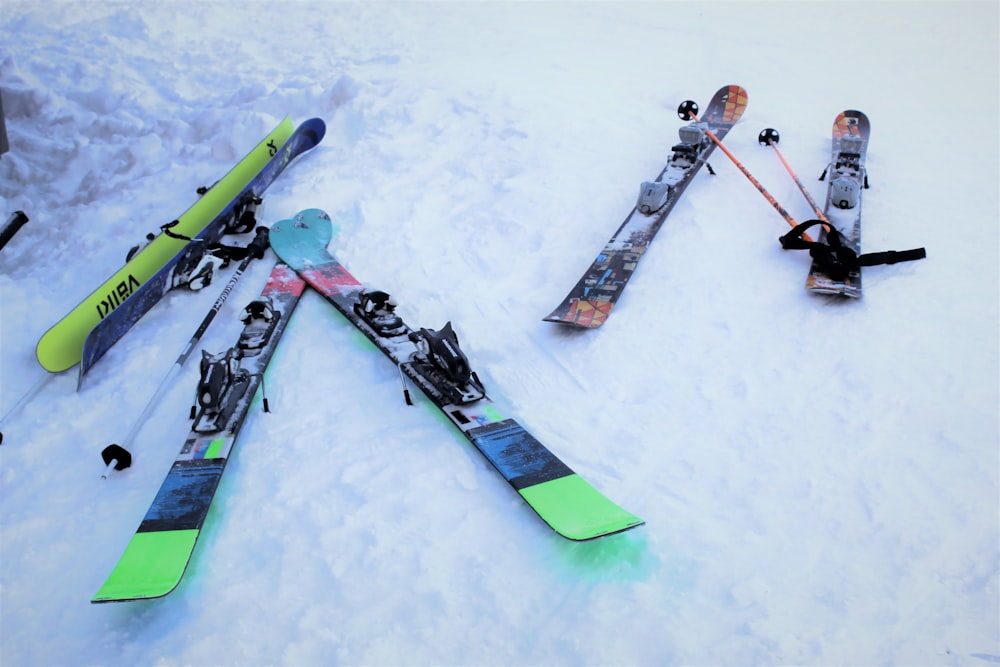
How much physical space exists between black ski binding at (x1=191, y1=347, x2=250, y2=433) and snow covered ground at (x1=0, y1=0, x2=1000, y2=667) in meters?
0.18

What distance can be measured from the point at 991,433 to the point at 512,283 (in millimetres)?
2629

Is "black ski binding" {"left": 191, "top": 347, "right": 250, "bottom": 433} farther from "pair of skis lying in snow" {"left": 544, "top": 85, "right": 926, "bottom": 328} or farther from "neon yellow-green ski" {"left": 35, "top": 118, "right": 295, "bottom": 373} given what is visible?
"pair of skis lying in snow" {"left": 544, "top": 85, "right": 926, "bottom": 328}

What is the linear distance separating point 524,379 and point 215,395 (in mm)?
1569

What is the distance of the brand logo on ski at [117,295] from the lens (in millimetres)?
4184

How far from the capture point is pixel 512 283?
4.40 meters

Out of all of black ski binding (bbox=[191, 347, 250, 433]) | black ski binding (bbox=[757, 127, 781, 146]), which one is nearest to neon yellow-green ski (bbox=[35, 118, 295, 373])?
black ski binding (bbox=[191, 347, 250, 433])

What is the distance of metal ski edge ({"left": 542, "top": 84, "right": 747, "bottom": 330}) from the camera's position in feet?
13.1

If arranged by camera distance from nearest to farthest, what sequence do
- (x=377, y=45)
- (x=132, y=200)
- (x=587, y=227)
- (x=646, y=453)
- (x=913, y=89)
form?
(x=646, y=453) < (x=587, y=227) < (x=132, y=200) < (x=913, y=89) < (x=377, y=45)

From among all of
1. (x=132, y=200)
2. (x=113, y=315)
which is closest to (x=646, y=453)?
(x=113, y=315)

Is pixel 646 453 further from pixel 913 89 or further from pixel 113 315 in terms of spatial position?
pixel 913 89

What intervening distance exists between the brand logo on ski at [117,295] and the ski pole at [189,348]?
59cm

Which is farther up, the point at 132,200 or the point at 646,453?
the point at 132,200

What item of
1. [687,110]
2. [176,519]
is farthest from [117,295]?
[687,110]

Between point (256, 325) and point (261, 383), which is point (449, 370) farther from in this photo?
point (256, 325)
